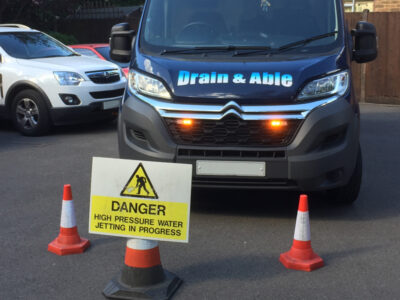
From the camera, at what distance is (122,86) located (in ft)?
38.1

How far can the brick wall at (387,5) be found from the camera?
16719 mm

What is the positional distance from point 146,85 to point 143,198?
1787 mm

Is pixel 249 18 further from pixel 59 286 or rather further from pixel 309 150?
pixel 59 286

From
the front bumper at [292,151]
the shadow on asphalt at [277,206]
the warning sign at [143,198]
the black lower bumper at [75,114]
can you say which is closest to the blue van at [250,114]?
the front bumper at [292,151]

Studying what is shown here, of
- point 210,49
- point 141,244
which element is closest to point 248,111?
point 210,49

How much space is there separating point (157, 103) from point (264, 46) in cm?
114

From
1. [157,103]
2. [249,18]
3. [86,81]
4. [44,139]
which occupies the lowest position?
[44,139]

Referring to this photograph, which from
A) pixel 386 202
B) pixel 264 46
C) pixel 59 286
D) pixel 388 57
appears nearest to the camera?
pixel 59 286

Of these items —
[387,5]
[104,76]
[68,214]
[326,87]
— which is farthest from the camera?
[387,5]

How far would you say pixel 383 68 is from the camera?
15289mm

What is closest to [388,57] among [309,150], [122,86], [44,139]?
[122,86]

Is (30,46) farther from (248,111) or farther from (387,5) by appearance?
(387,5)

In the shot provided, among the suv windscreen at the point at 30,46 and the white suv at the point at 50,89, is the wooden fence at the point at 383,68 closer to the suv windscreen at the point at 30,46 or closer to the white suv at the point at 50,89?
the white suv at the point at 50,89

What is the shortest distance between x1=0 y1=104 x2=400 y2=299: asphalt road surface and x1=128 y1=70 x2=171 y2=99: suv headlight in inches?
45.8
